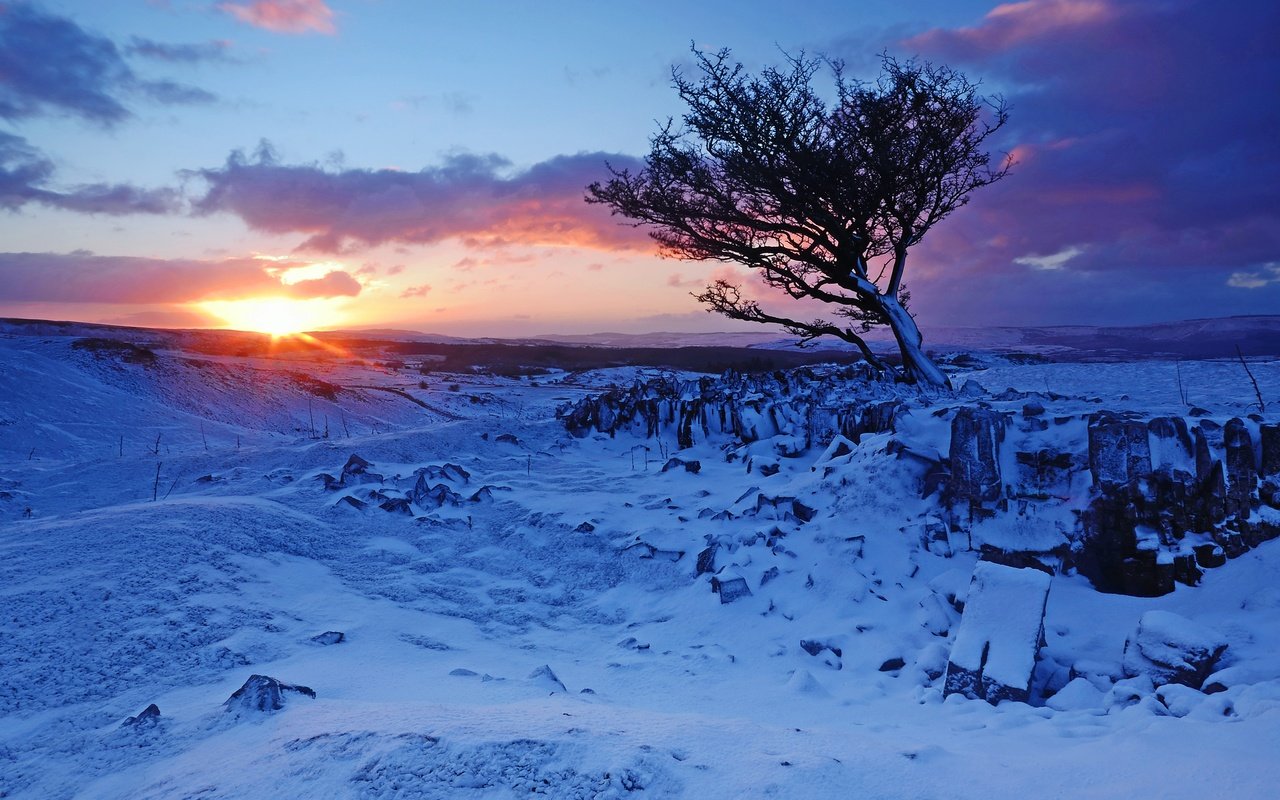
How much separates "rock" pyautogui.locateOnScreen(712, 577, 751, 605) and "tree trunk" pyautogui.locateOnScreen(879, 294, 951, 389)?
19.7ft

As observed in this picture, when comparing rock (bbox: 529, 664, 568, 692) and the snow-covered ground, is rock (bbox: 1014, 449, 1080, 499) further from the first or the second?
rock (bbox: 529, 664, 568, 692)

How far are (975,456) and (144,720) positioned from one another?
4.66 metres

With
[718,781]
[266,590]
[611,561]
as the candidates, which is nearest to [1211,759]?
[718,781]

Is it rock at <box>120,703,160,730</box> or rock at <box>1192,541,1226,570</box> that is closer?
rock at <box>120,703,160,730</box>

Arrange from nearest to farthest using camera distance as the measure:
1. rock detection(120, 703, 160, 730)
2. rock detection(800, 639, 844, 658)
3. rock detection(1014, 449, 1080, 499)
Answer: rock detection(120, 703, 160, 730), rock detection(800, 639, 844, 658), rock detection(1014, 449, 1080, 499)

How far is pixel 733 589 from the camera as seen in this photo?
4.33m

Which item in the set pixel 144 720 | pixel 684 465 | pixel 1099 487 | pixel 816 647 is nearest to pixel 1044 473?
pixel 1099 487

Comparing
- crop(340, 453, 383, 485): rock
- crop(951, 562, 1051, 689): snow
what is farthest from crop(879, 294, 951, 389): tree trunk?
crop(340, 453, 383, 485): rock

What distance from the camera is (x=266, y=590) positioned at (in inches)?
168

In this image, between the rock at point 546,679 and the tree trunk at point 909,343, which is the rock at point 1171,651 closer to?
the rock at point 546,679

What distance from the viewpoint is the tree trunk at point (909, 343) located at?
9.45 meters

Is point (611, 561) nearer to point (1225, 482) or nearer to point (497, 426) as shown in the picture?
point (1225, 482)

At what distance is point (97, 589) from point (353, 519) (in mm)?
2564

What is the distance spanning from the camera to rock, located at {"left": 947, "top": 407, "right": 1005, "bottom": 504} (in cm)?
470
